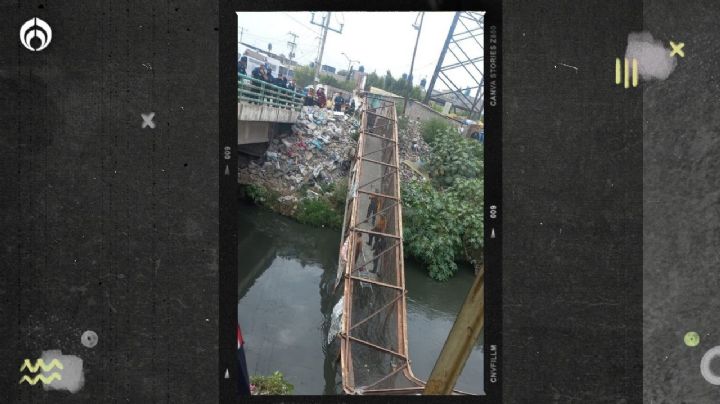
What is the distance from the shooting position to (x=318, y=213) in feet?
9.82

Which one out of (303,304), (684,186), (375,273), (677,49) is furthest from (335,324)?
(677,49)

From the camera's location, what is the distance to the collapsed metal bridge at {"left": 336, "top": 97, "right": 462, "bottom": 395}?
7.30ft

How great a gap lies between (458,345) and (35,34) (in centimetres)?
276

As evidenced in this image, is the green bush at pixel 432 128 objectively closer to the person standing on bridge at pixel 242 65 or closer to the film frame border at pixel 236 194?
the film frame border at pixel 236 194

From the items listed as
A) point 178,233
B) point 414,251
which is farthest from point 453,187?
point 178,233

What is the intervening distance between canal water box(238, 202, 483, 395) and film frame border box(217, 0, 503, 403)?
7 cm

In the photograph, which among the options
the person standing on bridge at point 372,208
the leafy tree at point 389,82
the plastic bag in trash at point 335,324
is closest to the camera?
the plastic bag in trash at point 335,324

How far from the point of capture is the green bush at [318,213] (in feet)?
9.48

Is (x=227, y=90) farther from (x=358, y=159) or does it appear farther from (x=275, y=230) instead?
(x=358, y=159)

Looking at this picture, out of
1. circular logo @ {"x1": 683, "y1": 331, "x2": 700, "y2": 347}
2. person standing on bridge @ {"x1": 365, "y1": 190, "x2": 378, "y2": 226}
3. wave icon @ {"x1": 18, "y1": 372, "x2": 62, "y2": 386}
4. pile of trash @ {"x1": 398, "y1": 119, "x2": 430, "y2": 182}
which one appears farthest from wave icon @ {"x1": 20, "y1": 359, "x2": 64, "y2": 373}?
circular logo @ {"x1": 683, "y1": 331, "x2": 700, "y2": 347}

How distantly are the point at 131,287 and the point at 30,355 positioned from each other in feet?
2.01

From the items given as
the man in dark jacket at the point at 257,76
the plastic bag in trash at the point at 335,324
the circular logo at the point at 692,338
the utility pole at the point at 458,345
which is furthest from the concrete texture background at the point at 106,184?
the circular logo at the point at 692,338

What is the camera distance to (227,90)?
1.92 meters

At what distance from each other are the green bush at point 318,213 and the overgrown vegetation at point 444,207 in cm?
→ 54
